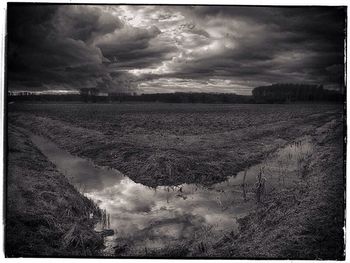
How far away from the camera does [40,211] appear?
6.52 m

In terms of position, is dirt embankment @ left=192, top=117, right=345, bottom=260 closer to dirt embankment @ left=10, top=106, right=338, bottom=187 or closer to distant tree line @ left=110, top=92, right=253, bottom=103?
dirt embankment @ left=10, top=106, right=338, bottom=187

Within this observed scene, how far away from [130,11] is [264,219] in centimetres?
487

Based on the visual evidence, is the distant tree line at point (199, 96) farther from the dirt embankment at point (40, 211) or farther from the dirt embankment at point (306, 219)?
the dirt embankment at point (40, 211)

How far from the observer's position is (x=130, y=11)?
261 inches

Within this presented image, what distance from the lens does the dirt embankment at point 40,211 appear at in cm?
643

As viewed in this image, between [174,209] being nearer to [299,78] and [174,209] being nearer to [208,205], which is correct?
[208,205]

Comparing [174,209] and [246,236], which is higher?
[174,209]

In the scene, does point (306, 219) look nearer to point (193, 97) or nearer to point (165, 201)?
point (165, 201)

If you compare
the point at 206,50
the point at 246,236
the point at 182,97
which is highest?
the point at 206,50

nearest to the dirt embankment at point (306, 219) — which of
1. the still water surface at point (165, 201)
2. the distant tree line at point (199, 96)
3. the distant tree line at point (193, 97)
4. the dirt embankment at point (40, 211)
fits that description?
the still water surface at point (165, 201)

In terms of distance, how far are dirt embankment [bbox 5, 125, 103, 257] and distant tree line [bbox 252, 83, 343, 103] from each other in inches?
163

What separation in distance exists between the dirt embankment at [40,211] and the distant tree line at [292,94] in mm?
4136

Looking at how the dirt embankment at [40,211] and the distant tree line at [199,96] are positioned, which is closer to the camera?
the dirt embankment at [40,211]

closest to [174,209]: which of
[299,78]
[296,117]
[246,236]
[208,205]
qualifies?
[208,205]
